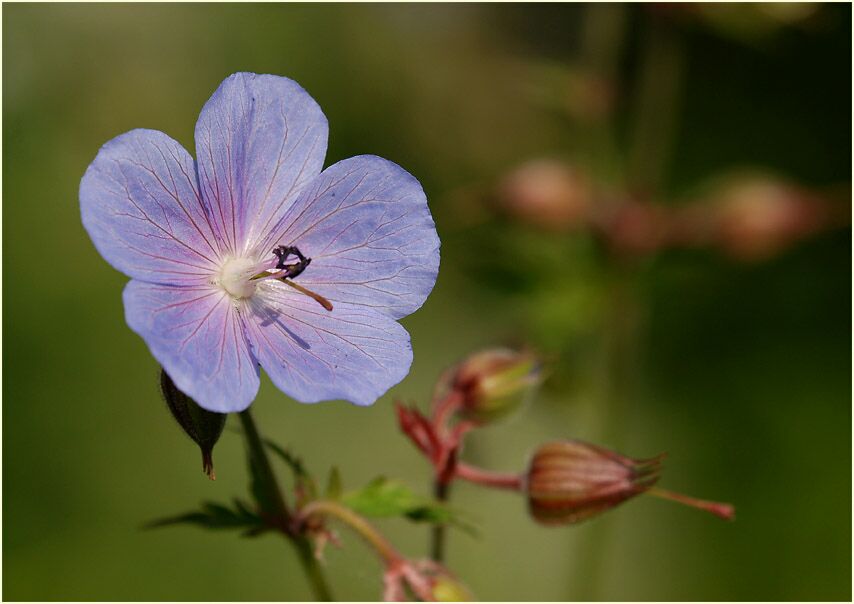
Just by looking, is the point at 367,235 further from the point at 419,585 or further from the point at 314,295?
the point at 419,585

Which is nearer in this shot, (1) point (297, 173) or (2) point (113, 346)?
(1) point (297, 173)

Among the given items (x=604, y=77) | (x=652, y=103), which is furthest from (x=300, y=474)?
(x=652, y=103)

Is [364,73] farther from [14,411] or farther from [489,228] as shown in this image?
[14,411]

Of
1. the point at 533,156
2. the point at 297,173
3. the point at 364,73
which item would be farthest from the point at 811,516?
the point at 297,173

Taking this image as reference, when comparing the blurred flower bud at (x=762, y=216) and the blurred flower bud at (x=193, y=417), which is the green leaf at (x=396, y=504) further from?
the blurred flower bud at (x=762, y=216)

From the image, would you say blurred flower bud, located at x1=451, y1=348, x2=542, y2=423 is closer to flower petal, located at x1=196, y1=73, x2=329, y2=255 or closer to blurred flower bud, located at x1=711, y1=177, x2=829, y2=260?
flower petal, located at x1=196, y1=73, x2=329, y2=255

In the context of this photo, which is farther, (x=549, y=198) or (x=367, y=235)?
(x=549, y=198)

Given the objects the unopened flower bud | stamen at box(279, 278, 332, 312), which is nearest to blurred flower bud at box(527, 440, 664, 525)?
the unopened flower bud
